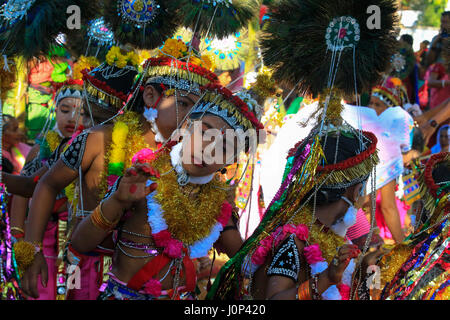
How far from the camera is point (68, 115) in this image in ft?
15.4

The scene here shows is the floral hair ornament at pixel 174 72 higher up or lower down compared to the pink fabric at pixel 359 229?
higher up

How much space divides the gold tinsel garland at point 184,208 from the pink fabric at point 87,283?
96 centimetres

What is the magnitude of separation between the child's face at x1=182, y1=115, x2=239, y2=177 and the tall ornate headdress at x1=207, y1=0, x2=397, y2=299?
0.37 meters

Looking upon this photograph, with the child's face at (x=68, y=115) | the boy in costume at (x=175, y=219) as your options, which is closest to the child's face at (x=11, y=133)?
the child's face at (x=68, y=115)

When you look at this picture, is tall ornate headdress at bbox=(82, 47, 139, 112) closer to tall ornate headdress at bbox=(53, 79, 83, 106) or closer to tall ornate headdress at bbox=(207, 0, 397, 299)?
tall ornate headdress at bbox=(53, 79, 83, 106)

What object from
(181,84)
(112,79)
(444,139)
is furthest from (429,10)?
(181,84)

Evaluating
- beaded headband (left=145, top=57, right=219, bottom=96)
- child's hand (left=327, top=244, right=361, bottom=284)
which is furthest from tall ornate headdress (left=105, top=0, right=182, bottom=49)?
child's hand (left=327, top=244, right=361, bottom=284)

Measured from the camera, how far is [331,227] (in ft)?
9.71

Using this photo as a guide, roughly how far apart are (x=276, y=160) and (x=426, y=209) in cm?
225

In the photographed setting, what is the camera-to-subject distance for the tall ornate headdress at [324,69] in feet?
9.22

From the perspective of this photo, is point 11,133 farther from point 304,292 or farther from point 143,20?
point 304,292

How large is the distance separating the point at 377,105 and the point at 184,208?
4068 mm

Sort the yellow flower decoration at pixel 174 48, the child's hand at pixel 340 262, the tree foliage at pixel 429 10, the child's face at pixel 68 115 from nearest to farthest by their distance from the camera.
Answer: the child's hand at pixel 340 262, the yellow flower decoration at pixel 174 48, the child's face at pixel 68 115, the tree foliage at pixel 429 10

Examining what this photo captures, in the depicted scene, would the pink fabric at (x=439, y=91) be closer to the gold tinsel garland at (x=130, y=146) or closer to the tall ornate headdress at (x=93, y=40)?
the tall ornate headdress at (x=93, y=40)
